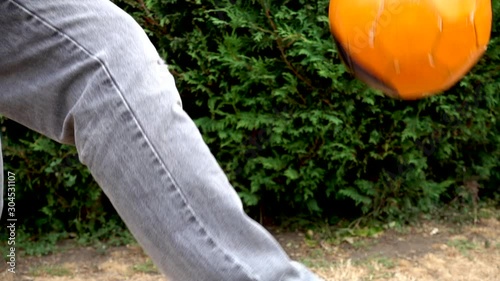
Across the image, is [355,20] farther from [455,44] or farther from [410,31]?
[455,44]

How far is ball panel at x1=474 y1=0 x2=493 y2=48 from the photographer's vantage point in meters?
2.31

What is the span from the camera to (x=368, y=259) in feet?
12.3

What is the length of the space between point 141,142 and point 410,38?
1466 millimetres

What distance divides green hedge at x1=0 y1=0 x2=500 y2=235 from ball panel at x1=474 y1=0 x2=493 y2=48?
46.5 inches

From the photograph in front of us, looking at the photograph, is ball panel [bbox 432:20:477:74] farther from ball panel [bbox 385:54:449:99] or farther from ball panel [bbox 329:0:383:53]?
ball panel [bbox 329:0:383:53]

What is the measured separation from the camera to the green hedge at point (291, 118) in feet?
11.9

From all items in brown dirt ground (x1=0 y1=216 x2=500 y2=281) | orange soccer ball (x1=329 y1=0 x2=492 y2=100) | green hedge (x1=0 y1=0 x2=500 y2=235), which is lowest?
brown dirt ground (x1=0 y1=216 x2=500 y2=281)

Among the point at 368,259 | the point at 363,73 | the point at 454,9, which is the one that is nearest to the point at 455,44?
the point at 454,9

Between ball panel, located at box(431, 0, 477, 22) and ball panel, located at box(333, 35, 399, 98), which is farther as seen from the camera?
ball panel, located at box(333, 35, 399, 98)

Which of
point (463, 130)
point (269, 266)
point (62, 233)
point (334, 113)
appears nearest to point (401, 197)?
point (463, 130)

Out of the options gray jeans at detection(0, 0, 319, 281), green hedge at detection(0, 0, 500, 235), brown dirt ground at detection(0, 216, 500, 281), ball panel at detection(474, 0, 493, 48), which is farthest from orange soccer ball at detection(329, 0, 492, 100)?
brown dirt ground at detection(0, 216, 500, 281)

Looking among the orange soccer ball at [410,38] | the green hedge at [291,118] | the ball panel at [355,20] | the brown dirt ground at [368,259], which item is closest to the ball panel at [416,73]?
the orange soccer ball at [410,38]

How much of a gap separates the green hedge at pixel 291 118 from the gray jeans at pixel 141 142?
7.75ft

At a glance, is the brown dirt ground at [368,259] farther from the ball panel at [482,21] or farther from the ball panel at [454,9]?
the ball panel at [454,9]
